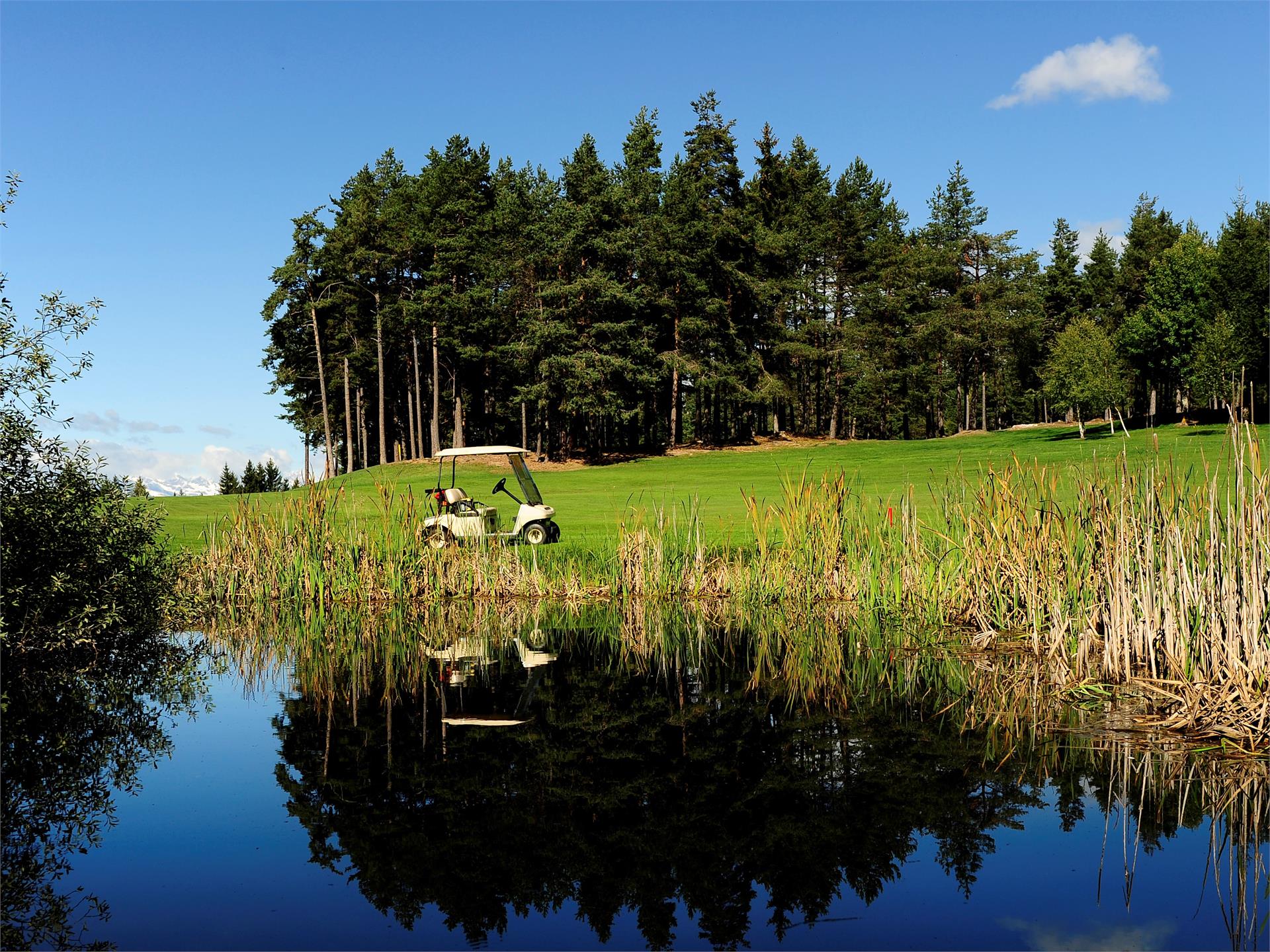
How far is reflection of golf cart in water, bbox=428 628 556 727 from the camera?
782 cm

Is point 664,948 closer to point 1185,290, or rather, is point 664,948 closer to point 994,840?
point 994,840

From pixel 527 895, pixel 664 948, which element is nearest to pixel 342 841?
pixel 527 895

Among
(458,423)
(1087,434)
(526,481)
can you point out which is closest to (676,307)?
(458,423)

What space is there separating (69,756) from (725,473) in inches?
1149

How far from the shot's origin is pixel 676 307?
50594 millimetres

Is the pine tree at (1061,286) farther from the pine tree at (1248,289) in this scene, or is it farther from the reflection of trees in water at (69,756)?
the reflection of trees in water at (69,756)

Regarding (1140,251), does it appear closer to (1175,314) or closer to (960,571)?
(1175,314)

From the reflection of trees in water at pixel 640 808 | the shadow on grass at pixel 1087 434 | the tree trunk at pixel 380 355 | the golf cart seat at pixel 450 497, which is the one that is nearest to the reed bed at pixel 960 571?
the golf cart seat at pixel 450 497

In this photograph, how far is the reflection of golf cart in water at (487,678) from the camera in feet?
25.6

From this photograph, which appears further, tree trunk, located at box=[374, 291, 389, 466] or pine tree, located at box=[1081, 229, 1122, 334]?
pine tree, located at box=[1081, 229, 1122, 334]

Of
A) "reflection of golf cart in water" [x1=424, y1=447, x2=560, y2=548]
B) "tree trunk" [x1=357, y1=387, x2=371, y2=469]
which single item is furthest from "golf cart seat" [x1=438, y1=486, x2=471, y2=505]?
"tree trunk" [x1=357, y1=387, x2=371, y2=469]

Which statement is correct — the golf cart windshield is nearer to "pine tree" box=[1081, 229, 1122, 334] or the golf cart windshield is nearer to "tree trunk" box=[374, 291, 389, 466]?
"tree trunk" box=[374, 291, 389, 466]

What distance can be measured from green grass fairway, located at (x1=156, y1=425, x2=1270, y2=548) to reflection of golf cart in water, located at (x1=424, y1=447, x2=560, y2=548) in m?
0.83

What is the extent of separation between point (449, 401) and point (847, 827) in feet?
193
